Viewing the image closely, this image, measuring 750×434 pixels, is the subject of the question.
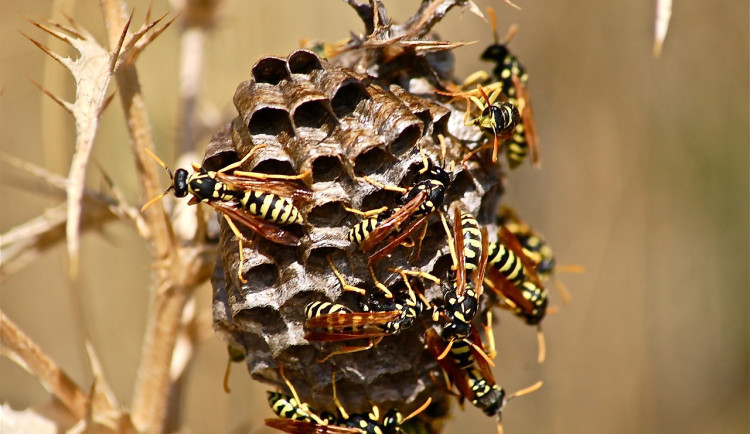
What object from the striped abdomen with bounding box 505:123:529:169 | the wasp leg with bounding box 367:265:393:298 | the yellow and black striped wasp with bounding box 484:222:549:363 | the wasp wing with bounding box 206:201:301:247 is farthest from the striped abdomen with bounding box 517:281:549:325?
the wasp wing with bounding box 206:201:301:247

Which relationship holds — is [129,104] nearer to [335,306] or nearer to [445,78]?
[335,306]

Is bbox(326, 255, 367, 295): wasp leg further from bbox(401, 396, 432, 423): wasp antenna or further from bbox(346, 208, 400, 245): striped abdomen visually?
bbox(401, 396, 432, 423): wasp antenna

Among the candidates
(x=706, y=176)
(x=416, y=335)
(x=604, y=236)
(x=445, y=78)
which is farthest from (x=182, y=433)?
(x=706, y=176)

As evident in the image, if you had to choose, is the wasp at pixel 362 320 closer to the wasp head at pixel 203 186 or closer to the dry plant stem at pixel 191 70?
the wasp head at pixel 203 186

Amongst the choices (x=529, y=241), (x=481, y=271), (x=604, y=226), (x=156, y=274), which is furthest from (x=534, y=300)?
(x=604, y=226)

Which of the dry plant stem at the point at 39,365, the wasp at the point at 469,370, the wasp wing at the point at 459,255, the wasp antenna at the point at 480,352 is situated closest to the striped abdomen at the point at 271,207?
the wasp wing at the point at 459,255
